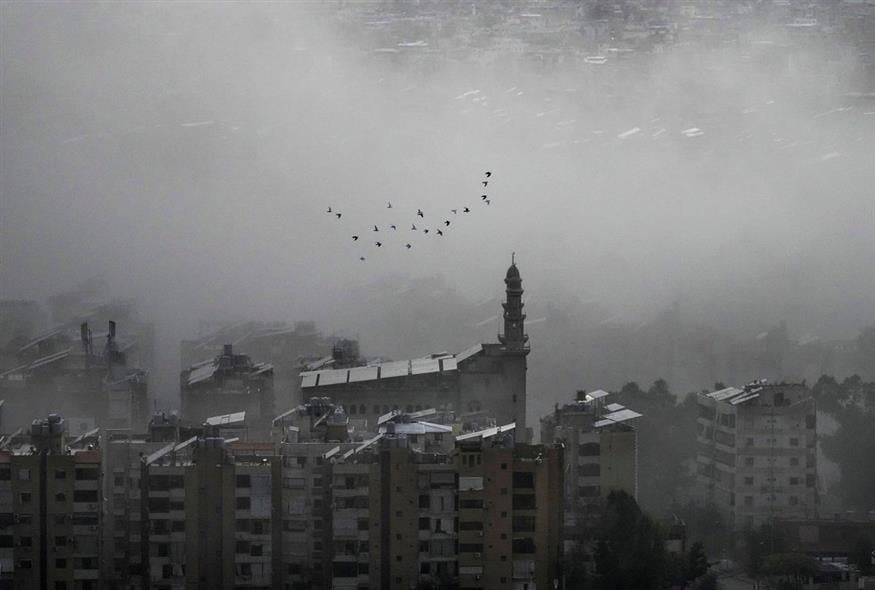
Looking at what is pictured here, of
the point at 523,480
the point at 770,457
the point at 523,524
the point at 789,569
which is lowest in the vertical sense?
the point at 789,569

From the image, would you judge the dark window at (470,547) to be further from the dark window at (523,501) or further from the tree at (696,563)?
the tree at (696,563)

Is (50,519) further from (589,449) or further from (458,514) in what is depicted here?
(589,449)

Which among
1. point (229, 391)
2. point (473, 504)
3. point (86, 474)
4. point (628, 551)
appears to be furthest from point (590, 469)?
point (229, 391)

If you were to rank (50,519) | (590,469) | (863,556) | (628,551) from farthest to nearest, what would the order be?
1. (863,556)
2. (590,469)
3. (628,551)
4. (50,519)

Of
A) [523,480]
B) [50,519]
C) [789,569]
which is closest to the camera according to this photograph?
[523,480]

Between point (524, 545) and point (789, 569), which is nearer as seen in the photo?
point (524, 545)

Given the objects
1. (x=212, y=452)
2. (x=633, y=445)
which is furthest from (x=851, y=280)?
(x=212, y=452)

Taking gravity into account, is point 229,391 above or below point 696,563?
above
